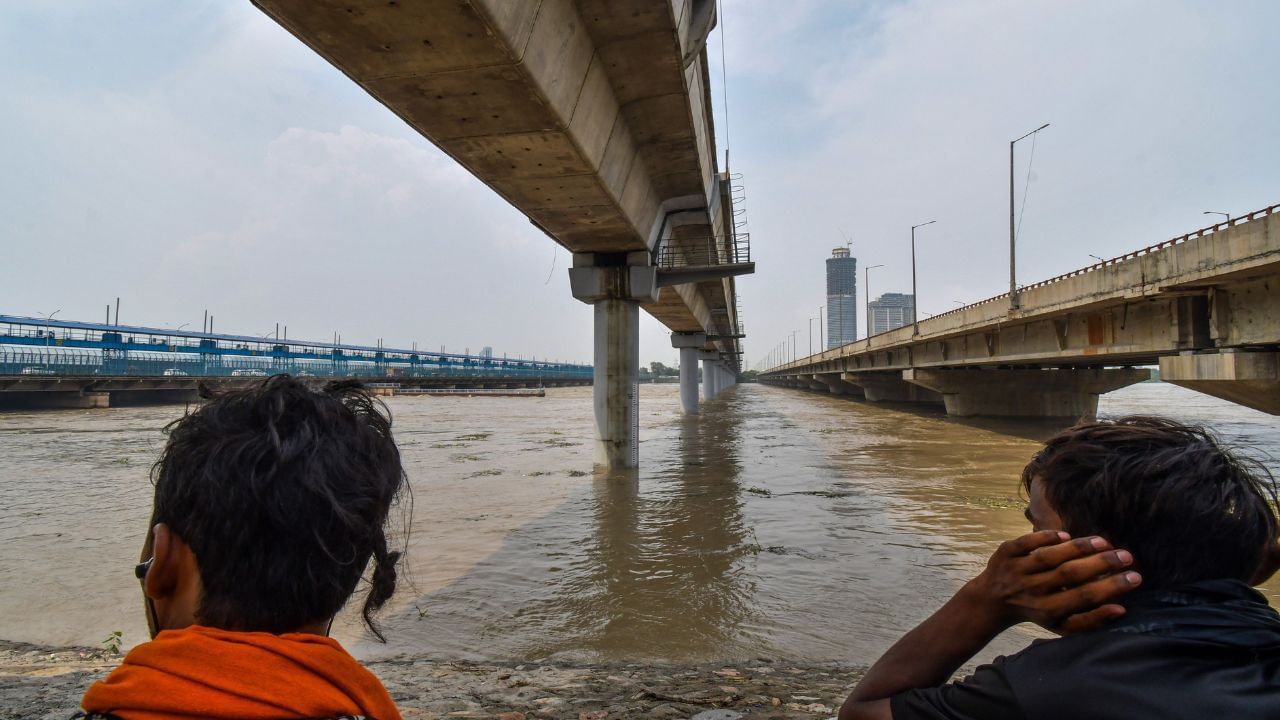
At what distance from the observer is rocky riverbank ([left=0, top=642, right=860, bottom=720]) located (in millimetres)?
3410

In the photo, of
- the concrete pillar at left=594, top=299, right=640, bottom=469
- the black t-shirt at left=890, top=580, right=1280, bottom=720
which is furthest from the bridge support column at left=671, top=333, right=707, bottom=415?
the black t-shirt at left=890, top=580, right=1280, bottom=720

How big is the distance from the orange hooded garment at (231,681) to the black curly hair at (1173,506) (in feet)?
4.55

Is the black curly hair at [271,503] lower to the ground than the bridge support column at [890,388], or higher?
higher

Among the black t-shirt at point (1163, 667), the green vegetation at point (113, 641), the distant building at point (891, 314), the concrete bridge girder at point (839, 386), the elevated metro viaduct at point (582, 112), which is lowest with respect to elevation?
the green vegetation at point (113, 641)

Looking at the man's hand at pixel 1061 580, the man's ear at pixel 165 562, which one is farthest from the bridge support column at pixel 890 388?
the man's ear at pixel 165 562

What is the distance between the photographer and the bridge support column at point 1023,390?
28750mm

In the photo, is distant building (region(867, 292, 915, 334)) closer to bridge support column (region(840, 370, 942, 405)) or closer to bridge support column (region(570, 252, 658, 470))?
bridge support column (region(840, 370, 942, 405))

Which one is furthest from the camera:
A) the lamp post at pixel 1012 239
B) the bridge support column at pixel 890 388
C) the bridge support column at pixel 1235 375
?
the bridge support column at pixel 890 388

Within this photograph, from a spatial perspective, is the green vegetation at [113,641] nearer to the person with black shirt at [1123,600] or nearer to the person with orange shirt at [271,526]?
the person with orange shirt at [271,526]

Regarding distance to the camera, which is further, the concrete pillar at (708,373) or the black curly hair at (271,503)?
the concrete pillar at (708,373)

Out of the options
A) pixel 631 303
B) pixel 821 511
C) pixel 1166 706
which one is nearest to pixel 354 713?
pixel 1166 706

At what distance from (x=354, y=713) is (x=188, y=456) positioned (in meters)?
0.57

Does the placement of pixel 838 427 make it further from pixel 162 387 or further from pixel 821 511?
pixel 162 387

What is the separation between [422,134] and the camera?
832cm
